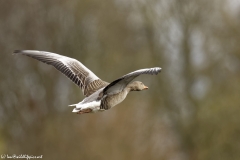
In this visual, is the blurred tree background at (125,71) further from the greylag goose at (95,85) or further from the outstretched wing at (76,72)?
the greylag goose at (95,85)

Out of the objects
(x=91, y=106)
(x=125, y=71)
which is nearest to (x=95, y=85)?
(x=91, y=106)

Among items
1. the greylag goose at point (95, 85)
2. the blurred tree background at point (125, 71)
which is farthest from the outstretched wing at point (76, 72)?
the blurred tree background at point (125, 71)

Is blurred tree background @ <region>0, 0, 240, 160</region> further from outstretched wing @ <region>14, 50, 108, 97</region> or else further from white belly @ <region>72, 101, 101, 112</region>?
white belly @ <region>72, 101, 101, 112</region>

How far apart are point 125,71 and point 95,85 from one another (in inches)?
605

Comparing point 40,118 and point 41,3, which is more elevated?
point 41,3

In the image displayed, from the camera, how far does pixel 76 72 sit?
14.5 metres

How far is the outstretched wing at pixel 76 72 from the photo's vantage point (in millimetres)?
14070

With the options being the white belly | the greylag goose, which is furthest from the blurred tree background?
the white belly

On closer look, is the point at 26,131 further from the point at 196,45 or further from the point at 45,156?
the point at 196,45

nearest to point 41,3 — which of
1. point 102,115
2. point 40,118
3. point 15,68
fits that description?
point 15,68

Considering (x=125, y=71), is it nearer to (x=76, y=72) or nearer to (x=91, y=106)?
(x=76, y=72)

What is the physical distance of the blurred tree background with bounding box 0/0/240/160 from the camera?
2264 centimetres

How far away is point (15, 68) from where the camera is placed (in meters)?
26.1

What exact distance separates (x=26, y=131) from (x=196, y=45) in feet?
27.2
